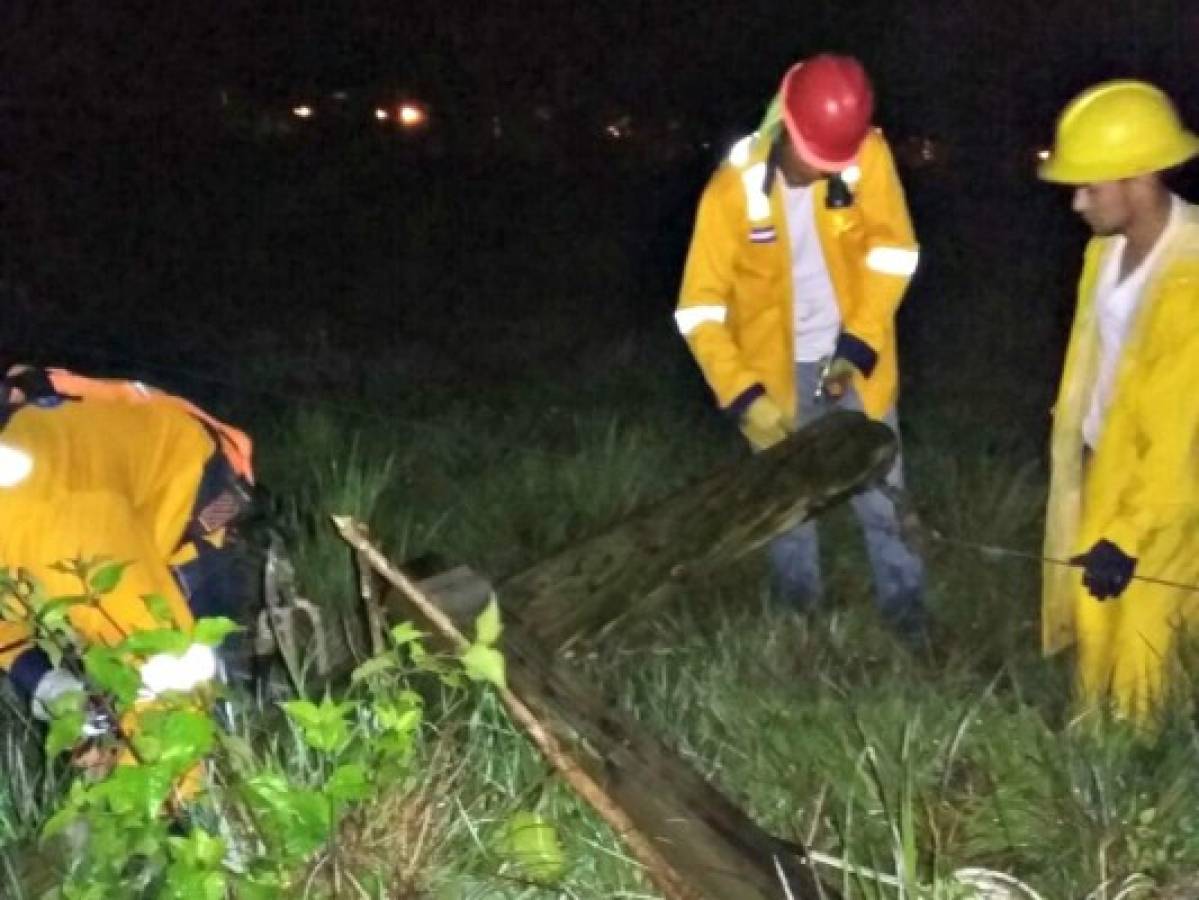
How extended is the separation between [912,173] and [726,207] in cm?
912

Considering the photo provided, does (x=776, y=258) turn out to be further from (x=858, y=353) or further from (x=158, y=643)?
(x=158, y=643)

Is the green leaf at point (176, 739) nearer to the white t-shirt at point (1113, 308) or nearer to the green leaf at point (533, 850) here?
the green leaf at point (533, 850)

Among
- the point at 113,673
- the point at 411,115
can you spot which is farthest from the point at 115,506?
the point at 411,115

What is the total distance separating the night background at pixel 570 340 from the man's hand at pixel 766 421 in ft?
1.45

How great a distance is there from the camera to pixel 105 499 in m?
2.71

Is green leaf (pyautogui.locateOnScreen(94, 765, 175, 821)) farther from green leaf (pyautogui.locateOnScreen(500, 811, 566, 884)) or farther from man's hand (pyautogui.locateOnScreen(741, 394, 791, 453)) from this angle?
man's hand (pyautogui.locateOnScreen(741, 394, 791, 453))

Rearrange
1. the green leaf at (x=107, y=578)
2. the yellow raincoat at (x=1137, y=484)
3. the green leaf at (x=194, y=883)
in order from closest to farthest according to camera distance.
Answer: the green leaf at (x=194, y=883)
the green leaf at (x=107, y=578)
the yellow raincoat at (x=1137, y=484)

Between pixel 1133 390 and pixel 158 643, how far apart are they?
6.95ft

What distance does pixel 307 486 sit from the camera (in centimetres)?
559

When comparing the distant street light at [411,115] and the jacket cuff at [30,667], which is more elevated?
the distant street light at [411,115]

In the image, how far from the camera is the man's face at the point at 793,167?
13.7 feet

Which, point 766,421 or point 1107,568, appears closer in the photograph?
point 1107,568

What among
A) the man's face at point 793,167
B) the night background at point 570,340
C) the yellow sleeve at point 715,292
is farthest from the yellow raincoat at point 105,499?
the man's face at point 793,167

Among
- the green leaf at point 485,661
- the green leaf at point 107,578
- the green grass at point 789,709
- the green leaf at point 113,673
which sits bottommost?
the green grass at point 789,709
